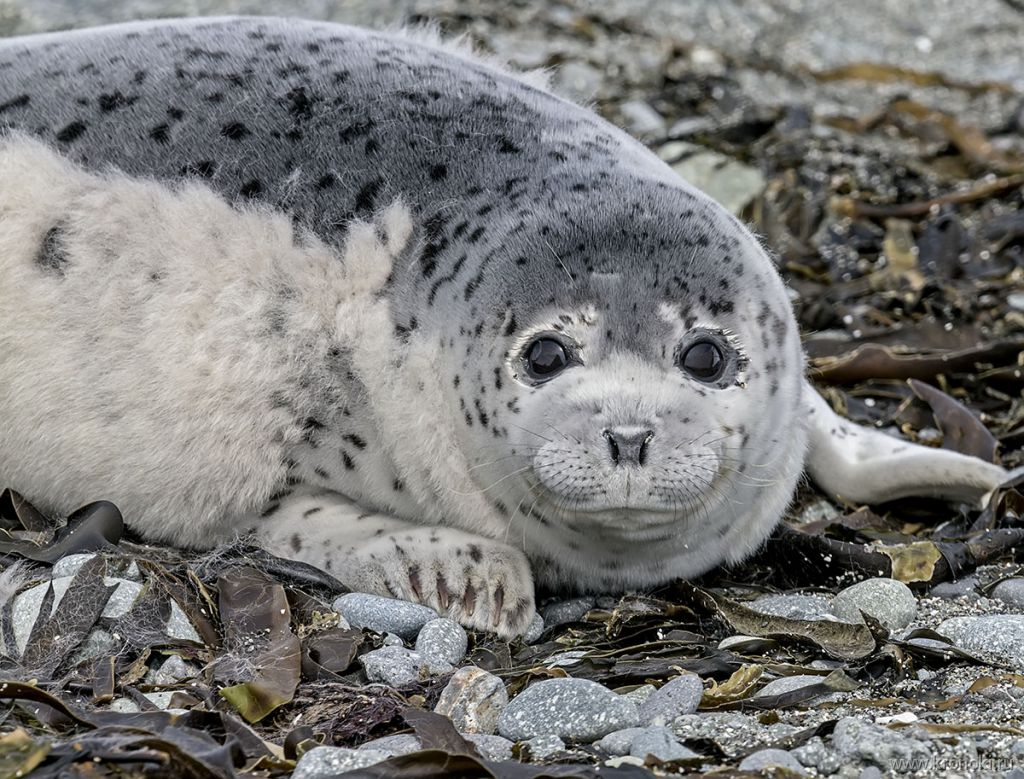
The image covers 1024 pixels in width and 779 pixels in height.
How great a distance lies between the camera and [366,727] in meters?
3.19

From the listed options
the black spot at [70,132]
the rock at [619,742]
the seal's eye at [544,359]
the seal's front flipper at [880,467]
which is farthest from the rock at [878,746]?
the black spot at [70,132]

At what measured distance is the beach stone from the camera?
12.6 ft

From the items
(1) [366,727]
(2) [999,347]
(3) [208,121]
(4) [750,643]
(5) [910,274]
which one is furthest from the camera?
(5) [910,274]

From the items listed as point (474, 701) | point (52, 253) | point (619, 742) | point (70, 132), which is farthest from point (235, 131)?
point (619, 742)

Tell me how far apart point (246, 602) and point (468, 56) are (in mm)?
2072

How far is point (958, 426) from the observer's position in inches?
204

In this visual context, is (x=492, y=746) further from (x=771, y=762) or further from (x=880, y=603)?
(x=880, y=603)

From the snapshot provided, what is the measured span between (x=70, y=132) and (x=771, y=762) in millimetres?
2614

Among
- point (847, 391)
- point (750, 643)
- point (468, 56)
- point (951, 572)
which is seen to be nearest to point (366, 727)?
point (750, 643)

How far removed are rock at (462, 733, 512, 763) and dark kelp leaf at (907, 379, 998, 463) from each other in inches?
97.7

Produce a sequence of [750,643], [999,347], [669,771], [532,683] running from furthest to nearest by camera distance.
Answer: [999,347] → [750,643] → [532,683] → [669,771]

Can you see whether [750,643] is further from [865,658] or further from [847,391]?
[847,391]

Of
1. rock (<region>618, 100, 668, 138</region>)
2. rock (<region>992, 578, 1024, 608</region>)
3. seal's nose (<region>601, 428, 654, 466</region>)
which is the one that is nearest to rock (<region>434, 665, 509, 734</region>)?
seal's nose (<region>601, 428, 654, 466</region>)

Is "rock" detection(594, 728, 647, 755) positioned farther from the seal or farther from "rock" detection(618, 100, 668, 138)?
"rock" detection(618, 100, 668, 138)
